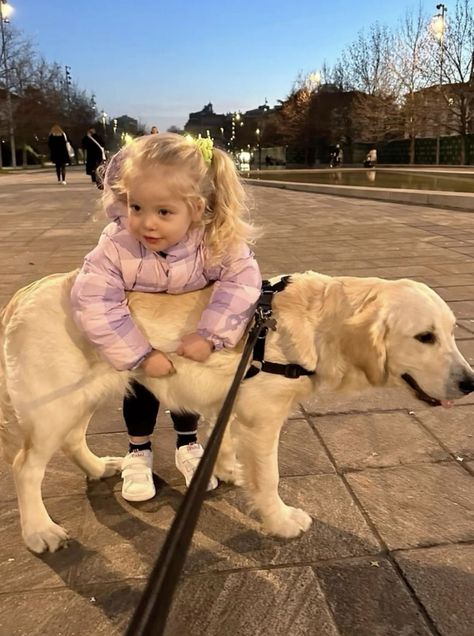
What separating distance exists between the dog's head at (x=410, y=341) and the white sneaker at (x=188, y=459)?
107cm

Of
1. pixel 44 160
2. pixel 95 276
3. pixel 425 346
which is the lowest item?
pixel 425 346

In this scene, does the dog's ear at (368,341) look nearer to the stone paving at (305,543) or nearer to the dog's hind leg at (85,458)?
the stone paving at (305,543)

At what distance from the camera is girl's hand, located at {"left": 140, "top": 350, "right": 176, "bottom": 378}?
253 centimetres

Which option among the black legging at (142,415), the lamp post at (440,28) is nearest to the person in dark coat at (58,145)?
the black legging at (142,415)

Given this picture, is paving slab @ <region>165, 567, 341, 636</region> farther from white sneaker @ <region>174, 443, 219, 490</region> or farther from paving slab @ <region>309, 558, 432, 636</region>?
white sneaker @ <region>174, 443, 219, 490</region>

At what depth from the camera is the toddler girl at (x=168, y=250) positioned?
8.04ft

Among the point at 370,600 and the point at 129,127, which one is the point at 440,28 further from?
the point at 370,600

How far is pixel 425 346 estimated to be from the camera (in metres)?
2.43

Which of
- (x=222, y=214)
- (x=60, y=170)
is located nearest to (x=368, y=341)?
(x=222, y=214)

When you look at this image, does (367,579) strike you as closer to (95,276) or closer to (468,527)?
(468,527)

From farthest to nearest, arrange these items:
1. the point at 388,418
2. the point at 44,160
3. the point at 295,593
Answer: the point at 44,160 < the point at 388,418 < the point at 295,593

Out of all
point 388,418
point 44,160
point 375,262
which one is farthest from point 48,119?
point 388,418

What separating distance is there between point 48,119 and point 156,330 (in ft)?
200

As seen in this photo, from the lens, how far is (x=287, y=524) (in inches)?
101
